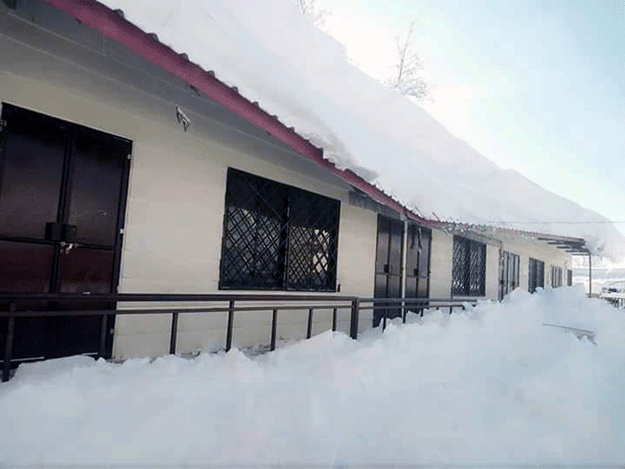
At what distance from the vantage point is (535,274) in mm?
16938

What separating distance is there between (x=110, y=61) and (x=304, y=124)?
202 cm

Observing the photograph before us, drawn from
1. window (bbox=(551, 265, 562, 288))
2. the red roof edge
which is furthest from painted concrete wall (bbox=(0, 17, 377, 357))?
window (bbox=(551, 265, 562, 288))

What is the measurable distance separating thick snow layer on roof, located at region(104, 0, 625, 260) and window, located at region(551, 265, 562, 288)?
2889 mm

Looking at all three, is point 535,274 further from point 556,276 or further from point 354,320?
point 354,320

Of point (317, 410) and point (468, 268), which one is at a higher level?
point (468, 268)

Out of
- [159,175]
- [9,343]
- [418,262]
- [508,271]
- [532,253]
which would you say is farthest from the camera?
[532,253]

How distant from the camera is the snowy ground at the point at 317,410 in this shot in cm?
233

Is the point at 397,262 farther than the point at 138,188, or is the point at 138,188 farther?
the point at 397,262

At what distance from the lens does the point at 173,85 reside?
440 centimetres

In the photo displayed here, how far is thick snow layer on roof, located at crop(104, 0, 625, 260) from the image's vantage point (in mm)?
3988

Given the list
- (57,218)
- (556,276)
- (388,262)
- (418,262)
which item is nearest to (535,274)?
(556,276)

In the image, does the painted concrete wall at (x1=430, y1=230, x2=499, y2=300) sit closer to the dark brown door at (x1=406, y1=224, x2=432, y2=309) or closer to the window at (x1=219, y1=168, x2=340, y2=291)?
the dark brown door at (x1=406, y1=224, x2=432, y2=309)

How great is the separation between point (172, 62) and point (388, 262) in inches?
240

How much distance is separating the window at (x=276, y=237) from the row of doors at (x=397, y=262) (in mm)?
1601
